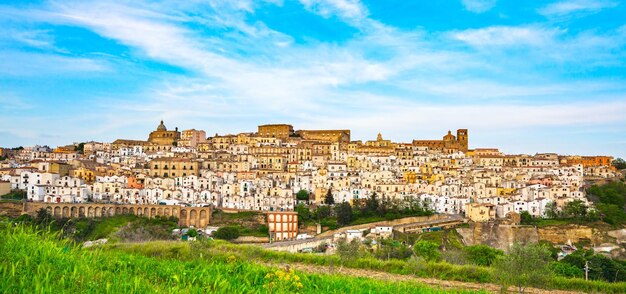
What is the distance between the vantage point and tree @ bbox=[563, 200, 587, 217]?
34125 mm

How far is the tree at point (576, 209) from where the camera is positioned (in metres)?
34.1

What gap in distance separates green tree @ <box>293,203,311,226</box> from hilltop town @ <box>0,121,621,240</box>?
1260 mm

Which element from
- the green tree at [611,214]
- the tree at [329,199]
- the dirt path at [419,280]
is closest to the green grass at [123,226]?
the tree at [329,199]

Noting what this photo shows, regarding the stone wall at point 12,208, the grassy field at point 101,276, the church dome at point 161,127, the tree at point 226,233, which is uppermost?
the church dome at point 161,127

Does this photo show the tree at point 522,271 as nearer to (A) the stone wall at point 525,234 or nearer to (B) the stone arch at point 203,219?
(A) the stone wall at point 525,234

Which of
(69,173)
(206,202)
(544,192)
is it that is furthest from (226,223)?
(544,192)

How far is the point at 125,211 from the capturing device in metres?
35.4

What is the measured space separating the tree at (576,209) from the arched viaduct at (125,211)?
2245cm

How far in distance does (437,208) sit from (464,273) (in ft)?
104

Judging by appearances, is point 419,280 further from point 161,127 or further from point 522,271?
point 161,127

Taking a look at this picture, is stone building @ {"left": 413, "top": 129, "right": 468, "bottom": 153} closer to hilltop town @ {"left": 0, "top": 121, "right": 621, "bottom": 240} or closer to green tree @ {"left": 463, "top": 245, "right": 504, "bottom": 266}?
hilltop town @ {"left": 0, "top": 121, "right": 621, "bottom": 240}

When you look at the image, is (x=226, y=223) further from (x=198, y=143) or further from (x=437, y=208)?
(x=198, y=143)

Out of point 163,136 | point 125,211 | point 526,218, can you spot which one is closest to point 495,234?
point 526,218

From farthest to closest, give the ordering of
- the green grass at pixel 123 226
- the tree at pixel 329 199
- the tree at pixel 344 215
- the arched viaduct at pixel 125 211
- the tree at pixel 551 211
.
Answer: the tree at pixel 329 199 → the tree at pixel 551 211 → the tree at pixel 344 215 → the arched viaduct at pixel 125 211 → the green grass at pixel 123 226
